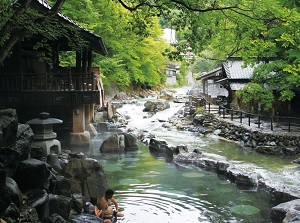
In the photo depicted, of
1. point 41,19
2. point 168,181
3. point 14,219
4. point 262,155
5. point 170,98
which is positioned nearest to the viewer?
point 14,219

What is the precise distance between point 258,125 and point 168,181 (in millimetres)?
11609

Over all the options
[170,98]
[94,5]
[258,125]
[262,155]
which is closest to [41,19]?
[262,155]

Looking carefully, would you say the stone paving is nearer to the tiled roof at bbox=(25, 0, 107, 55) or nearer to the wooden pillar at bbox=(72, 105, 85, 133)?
the wooden pillar at bbox=(72, 105, 85, 133)

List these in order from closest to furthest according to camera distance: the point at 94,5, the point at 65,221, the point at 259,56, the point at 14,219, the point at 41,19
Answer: the point at 14,219, the point at 65,221, the point at 41,19, the point at 259,56, the point at 94,5

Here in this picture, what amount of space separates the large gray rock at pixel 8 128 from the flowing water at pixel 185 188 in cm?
388

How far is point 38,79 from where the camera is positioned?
683 inches

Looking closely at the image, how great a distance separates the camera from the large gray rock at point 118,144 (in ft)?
61.8

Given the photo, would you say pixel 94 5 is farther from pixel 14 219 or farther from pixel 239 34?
pixel 14 219

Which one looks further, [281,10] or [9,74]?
[9,74]

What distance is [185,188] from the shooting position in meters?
12.9

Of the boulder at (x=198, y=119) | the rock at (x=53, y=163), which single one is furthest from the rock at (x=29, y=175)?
the boulder at (x=198, y=119)

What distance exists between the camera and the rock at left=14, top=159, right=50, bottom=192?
7.89 m

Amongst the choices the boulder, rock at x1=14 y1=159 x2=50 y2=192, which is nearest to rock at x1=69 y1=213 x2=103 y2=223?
rock at x1=14 y1=159 x2=50 y2=192

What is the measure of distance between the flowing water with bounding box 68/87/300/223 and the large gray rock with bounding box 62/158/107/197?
0.94 meters
